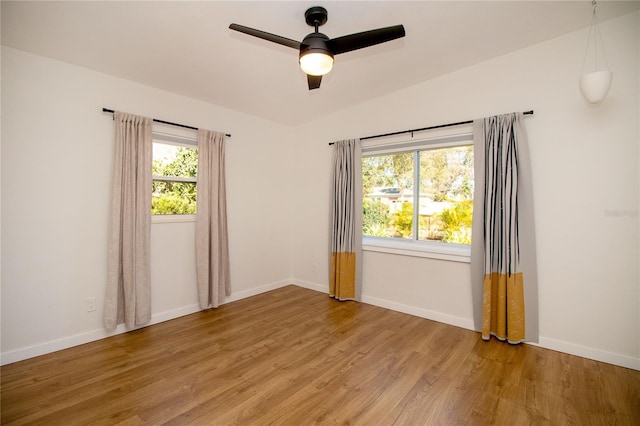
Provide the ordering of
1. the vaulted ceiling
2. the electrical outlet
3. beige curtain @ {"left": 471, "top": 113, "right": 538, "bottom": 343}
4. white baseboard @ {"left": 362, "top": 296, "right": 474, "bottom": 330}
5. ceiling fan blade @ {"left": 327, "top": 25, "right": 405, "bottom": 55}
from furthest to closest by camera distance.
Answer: white baseboard @ {"left": 362, "top": 296, "right": 474, "bottom": 330}
the electrical outlet
beige curtain @ {"left": 471, "top": 113, "right": 538, "bottom": 343}
the vaulted ceiling
ceiling fan blade @ {"left": 327, "top": 25, "right": 405, "bottom": 55}

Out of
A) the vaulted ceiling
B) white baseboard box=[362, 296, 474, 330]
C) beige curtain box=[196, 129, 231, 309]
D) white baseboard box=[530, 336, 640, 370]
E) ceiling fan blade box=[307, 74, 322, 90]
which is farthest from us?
beige curtain box=[196, 129, 231, 309]

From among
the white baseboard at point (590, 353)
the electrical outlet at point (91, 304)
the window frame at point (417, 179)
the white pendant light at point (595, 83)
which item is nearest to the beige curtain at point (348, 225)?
the window frame at point (417, 179)

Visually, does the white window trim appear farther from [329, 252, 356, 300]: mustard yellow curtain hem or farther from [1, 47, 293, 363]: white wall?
[329, 252, 356, 300]: mustard yellow curtain hem

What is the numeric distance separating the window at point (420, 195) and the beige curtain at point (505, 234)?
1.00 feet

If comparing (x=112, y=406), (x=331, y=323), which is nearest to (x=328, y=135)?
(x=331, y=323)

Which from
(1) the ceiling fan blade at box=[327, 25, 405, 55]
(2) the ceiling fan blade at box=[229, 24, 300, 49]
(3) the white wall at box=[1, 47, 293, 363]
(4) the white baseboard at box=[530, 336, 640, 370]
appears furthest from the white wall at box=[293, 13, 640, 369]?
(3) the white wall at box=[1, 47, 293, 363]

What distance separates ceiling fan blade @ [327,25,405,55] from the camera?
5.57 feet

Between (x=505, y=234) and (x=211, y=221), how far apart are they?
10.4ft

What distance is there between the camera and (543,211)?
8.42 feet

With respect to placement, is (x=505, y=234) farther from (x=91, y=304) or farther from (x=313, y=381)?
(x=91, y=304)

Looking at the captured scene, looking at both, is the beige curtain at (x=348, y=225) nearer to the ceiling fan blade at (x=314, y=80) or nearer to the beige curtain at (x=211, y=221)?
the beige curtain at (x=211, y=221)

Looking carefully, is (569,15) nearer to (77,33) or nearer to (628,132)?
(628,132)

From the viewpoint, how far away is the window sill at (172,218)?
124 inches

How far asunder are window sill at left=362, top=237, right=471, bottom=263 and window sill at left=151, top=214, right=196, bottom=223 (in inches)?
87.9
